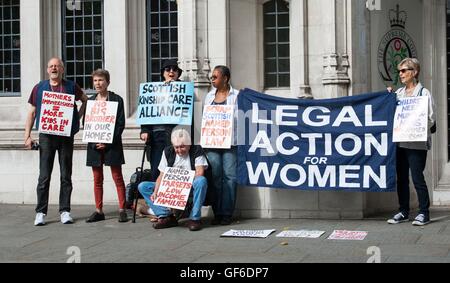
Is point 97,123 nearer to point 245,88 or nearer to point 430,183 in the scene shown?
point 245,88

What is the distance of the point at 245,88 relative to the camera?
40.6 ft

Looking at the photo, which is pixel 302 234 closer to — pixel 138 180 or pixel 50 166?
pixel 138 180

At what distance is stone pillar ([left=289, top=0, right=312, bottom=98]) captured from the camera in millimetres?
12594

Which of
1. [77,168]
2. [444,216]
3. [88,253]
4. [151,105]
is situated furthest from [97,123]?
[444,216]

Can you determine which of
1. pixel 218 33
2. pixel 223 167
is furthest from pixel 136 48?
pixel 223 167

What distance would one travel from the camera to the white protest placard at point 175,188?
1157cm

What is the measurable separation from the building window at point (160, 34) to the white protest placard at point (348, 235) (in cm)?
482

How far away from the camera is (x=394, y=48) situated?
44.2 ft

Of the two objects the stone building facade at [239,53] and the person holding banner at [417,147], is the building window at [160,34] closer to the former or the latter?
the stone building facade at [239,53]

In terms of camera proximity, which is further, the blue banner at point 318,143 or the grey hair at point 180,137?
the blue banner at point 318,143

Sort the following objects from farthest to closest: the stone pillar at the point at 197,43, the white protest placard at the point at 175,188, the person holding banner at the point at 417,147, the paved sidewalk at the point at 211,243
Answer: the stone pillar at the point at 197,43
the white protest placard at the point at 175,188
the person holding banner at the point at 417,147
the paved sidewalk at the point at 211,243

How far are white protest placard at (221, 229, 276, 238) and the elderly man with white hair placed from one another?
1.84 ft

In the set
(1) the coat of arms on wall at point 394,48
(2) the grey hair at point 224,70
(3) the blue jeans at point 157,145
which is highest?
(1) the coat of arms on wall at point 394,48

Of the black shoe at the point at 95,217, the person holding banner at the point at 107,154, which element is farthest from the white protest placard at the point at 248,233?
the black shoe at the point at 95,217
